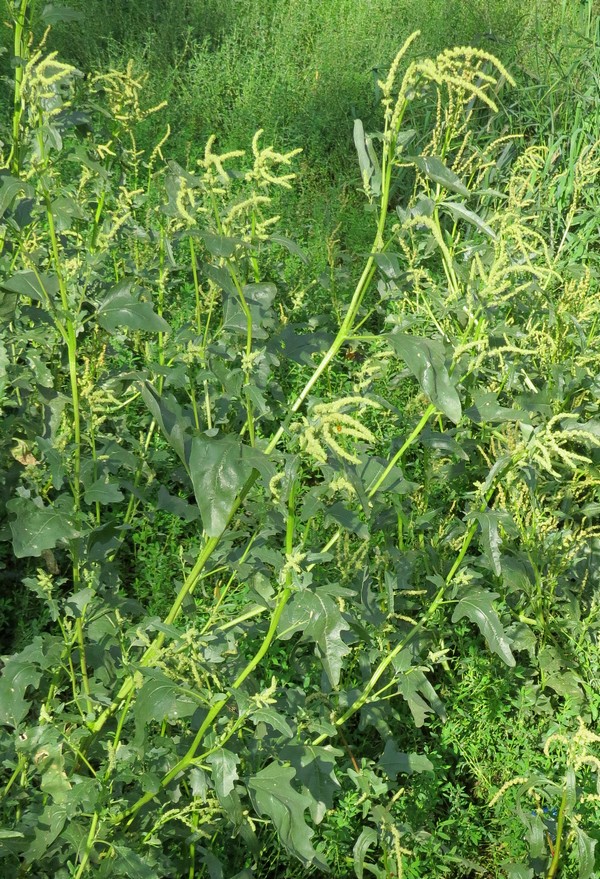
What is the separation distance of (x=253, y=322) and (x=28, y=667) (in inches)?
31.8

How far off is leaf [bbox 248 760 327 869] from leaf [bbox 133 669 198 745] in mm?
189

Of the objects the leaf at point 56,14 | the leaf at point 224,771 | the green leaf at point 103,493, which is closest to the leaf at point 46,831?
the leaf at point 224,771

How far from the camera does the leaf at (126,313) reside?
2.02 meters

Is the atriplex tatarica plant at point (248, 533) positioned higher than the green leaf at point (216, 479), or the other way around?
the green leaf at point (216, 479)

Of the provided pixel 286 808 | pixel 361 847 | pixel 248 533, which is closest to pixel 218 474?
pixel 286 808

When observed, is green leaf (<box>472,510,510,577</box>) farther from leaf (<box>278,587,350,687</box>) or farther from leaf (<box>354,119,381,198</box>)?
leaf (<box>354,119,381,198</box>)

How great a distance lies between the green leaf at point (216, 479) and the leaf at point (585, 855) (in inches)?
43.4

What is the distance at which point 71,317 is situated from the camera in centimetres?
204

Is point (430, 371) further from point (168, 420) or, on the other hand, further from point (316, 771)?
point (316, 771)

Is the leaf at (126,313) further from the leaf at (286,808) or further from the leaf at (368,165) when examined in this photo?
the leaf at (286,808)

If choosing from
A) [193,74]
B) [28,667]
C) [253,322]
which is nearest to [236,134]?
[193,74]

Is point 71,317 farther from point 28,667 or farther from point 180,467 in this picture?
point 180,467

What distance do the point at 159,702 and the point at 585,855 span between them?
1.00m

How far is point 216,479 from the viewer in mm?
1640
